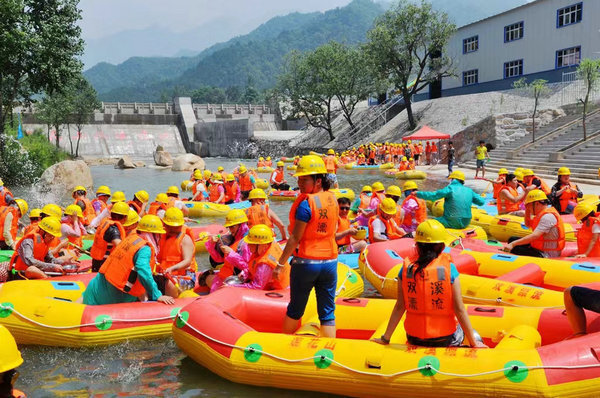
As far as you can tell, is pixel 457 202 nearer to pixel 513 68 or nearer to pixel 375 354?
pixel 375 354

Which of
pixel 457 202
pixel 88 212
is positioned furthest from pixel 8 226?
pixel 457 202

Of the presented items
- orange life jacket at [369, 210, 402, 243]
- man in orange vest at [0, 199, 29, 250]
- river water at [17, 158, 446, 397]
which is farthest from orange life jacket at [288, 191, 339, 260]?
man in orange vest at [0, 199, 29, 250]

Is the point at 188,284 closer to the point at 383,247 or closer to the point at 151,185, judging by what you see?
the point at 383,247

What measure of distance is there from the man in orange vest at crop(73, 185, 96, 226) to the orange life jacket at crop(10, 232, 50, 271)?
3.46m

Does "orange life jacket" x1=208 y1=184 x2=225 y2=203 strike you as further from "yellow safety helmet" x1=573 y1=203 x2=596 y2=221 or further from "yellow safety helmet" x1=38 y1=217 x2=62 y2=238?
"yellow safety helmet" x1=573 y1=203 x2=596 y2=221

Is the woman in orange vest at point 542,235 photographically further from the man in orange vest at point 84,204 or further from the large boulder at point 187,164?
the large boulder at point 187,164

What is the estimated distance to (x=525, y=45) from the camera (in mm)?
33438

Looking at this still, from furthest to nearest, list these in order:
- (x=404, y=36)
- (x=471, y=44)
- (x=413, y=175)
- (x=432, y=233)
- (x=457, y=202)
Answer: (x=471, y=44) < (x=404, y=36) < (x=413, y=175) < (x=457, y=202) < (x=432, y=233)

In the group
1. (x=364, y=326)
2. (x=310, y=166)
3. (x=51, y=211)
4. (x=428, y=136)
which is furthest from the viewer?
(x=428, y=136)

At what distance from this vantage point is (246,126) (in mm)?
51500

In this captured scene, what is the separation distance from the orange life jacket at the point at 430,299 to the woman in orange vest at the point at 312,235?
2.61ft

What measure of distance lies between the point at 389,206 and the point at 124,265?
4462 millimetres

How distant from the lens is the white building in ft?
97.7

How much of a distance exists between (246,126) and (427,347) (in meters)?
48.0
